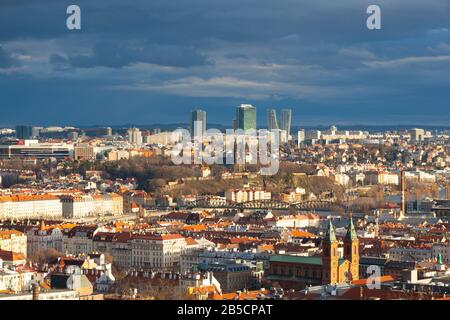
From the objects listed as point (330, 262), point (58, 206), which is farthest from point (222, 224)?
point (330, 262)

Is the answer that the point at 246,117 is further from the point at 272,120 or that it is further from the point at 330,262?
the point at 330,262

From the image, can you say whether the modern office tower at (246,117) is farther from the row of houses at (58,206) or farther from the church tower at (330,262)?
the church tower at (330,262)

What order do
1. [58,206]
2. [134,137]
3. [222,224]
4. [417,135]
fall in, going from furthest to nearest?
[417,135], [134,137], [58,206], [222,224]

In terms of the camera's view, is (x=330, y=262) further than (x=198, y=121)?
No

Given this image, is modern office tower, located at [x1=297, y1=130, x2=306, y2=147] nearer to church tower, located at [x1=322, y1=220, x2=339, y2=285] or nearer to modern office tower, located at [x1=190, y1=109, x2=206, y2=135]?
modern office tower, located at [x1=190, y1=109, x2=206, y2=135]

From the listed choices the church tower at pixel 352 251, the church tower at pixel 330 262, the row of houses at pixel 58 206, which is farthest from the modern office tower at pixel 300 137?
the church tower at pixel 330 262
